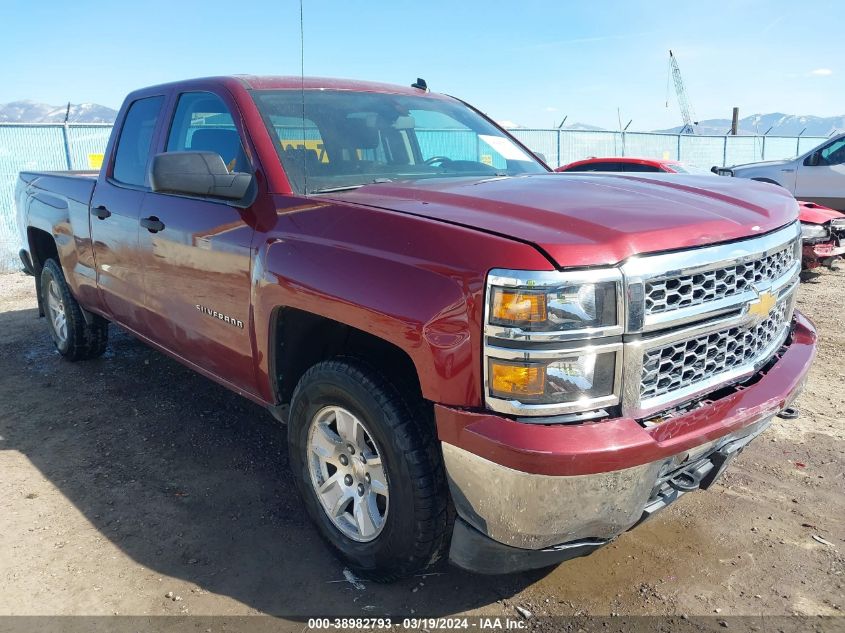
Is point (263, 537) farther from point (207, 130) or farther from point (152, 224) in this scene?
point (207, 130)

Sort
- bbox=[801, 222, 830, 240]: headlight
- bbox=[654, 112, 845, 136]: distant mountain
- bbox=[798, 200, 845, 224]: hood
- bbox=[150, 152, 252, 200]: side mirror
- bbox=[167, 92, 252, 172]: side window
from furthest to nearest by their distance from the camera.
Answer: bbox=[654, 112, 845, 136]: distant mountain < bbox=[798, 200, 845, 224]: hood < bbox=[801, 222, 830, 240]: headlight < bbox=[167, 92, 252, 172]: side window < bbox=[150, 152, 252, 200]: side mirror

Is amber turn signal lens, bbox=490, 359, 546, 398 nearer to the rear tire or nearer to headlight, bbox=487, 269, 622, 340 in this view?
headlight, bbox=487, 269, 622, 340

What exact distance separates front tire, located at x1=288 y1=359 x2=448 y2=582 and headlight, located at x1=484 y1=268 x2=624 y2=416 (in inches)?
16.5

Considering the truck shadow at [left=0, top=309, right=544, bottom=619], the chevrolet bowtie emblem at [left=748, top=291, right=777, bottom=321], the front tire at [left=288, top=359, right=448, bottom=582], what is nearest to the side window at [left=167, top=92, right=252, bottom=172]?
the front tire at [left=288, top=359, right=448, bottom=582]

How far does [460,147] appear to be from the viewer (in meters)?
3.56

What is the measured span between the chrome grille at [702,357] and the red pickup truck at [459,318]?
1 centimetres

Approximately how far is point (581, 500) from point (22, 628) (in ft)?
6.85

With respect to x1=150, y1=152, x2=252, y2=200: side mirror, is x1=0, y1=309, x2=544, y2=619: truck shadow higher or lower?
lower

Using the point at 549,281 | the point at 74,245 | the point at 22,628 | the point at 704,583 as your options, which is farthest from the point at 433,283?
the point at 74,245

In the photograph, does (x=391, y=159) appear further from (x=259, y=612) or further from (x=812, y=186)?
(x=812, y=186)

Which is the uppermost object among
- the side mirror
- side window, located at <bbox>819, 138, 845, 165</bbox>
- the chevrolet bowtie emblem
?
side window, located at <bbox>819, 138, 845, 165</bbox>

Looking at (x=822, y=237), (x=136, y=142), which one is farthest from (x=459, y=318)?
(x=822, y=237)

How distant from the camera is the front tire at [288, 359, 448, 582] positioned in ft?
7.30

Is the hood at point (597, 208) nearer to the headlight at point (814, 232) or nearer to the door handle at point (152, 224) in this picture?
the door handle at point (152, 224)
